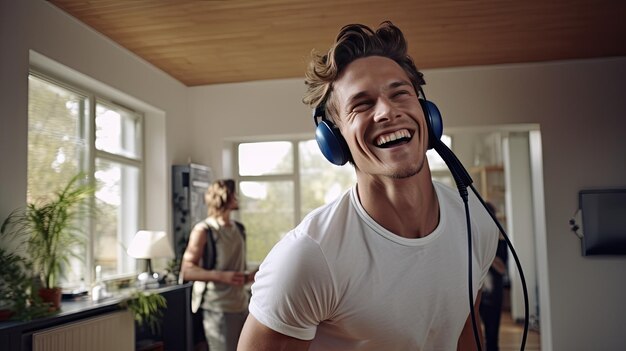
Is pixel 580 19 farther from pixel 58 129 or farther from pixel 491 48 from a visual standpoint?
pixel 58 129

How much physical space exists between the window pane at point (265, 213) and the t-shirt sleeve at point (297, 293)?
Result: 608 centimetres

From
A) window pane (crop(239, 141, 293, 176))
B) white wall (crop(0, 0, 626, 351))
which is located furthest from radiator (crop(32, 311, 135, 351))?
window pane (crop(239, 141, 293, 176))

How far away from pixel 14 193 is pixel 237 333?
1.62 metres

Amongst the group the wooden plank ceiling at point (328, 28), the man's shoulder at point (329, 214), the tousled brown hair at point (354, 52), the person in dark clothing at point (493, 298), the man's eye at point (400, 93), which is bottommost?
the person in dark clothing at point (493, 298)

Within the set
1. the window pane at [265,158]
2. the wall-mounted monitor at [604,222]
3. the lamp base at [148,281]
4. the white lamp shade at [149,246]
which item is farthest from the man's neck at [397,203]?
the window pane at [265,158]

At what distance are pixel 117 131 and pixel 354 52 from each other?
4636mm

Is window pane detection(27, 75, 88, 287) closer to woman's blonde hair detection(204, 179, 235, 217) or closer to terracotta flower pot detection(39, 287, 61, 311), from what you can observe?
terracotta flower pot detection(39, 287, 61, 311)

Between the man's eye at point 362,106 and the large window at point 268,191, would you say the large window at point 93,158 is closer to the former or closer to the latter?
the large window at point 268,191

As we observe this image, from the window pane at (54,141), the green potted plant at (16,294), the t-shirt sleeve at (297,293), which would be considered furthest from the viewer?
the window pane at (54,141)

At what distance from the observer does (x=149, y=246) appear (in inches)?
185

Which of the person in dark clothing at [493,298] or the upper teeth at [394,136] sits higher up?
the upper teeth at [394,136]

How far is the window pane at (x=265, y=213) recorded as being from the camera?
701 cm

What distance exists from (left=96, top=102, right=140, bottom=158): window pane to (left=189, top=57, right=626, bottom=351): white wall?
2.74 metres

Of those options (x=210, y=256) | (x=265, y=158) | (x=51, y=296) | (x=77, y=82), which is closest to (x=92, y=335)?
(x=51, y=296)
